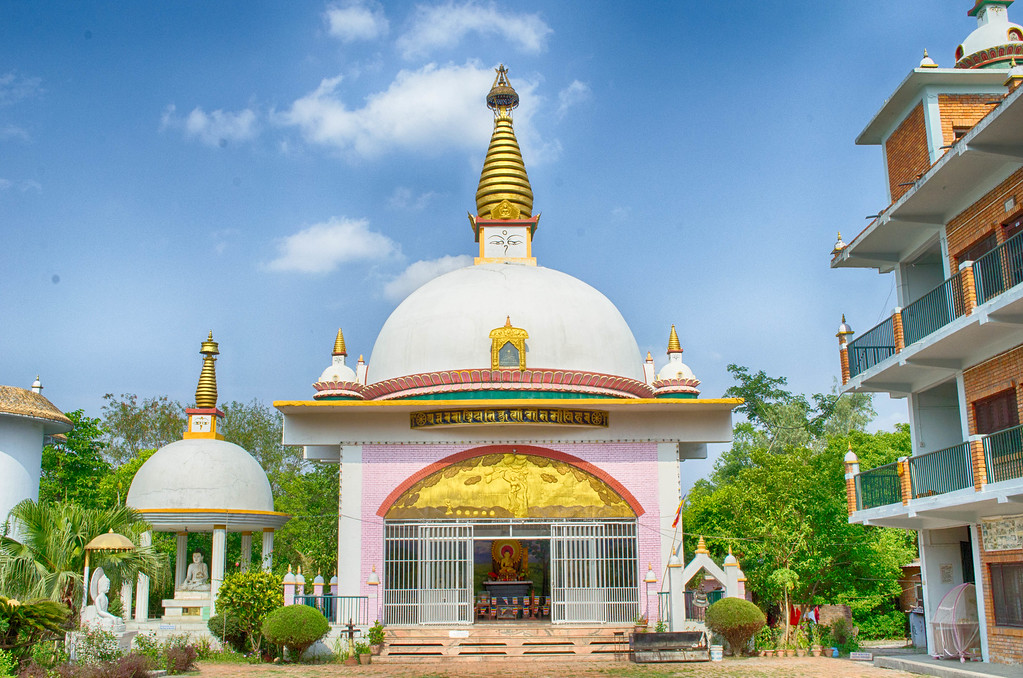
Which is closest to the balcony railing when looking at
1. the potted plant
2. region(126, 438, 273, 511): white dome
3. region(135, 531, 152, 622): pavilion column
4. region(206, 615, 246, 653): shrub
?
the potted plant

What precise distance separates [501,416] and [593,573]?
464 cm

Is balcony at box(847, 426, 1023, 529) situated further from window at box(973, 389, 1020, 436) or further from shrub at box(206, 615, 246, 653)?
shrub at box(206, 615, 246, 653)

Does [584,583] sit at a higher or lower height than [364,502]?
lower

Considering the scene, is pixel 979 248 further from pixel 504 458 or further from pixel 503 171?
pixel 503 171

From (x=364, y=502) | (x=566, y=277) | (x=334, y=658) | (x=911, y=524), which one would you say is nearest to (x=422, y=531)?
(x=364, y=502)

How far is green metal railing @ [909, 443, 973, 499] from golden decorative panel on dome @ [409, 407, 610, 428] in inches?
359

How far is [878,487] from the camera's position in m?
19.6

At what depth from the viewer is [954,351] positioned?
58.8 ft

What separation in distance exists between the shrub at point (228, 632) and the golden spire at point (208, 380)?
11.2 meters

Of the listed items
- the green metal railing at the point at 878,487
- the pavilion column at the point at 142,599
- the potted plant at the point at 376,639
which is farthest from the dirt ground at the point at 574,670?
the pavilion column at the point at 142,599

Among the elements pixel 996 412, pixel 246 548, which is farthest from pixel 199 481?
pixel 996 412

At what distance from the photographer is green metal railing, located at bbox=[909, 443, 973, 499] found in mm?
16625

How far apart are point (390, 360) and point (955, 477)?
15863 mm

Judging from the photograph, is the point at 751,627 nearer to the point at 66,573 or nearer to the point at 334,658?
the point at 334,658
